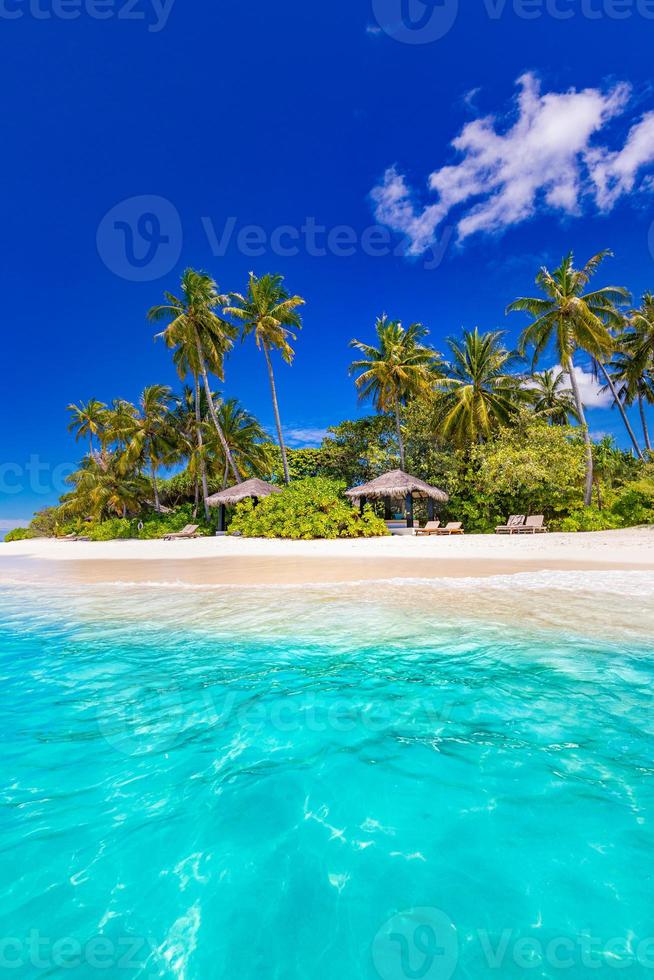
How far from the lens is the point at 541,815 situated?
244 cm

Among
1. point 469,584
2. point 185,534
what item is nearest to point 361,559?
point 469,584

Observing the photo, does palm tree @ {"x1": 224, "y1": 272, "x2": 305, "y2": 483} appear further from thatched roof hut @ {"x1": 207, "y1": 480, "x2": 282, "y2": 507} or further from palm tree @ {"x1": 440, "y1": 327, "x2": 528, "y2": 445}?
palm tree @ {"x1": 440, "y1": 327, "x2": 528, "y2": 445}

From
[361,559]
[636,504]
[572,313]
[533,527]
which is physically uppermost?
[572,313]

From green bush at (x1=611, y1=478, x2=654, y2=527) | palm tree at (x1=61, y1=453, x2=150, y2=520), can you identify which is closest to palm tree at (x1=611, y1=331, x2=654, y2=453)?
green bush at (x1=611, y1=478, x2=654, y2=527)

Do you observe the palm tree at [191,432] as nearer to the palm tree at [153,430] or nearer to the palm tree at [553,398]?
the palm tree at [153,430]

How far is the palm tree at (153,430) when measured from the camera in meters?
27.9

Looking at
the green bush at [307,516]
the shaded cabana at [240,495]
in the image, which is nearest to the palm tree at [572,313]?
the green bush at [307,516]

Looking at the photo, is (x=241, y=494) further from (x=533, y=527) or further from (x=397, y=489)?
(x=533, y=527)

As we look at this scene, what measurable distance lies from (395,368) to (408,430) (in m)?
4.16

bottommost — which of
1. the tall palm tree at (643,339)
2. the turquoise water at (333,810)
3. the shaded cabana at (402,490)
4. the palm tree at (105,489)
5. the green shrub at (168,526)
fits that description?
the turquoise water at (333,810)

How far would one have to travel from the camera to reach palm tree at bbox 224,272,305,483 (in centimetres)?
2572

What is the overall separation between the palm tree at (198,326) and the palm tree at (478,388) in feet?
→ 42.2

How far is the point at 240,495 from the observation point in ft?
77.7

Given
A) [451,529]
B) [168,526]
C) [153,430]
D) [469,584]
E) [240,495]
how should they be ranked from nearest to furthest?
[469,584]
[451,529]
[240,495]
[168,526]
[153,430]
